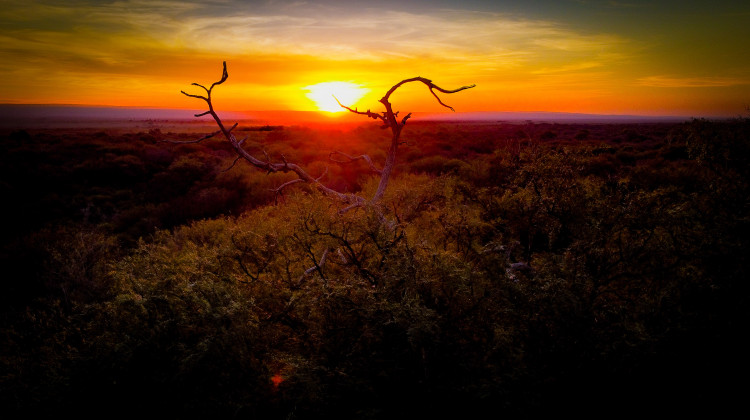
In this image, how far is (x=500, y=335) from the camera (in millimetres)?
3482

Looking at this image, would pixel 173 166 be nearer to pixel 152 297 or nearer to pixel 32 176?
pixel 32 176

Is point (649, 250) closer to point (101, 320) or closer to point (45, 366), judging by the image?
point (101, 320)

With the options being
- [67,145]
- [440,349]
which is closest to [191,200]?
[440,349]

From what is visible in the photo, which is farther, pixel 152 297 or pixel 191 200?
pixel 191 200

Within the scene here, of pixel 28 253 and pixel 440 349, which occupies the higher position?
pixel 440 349

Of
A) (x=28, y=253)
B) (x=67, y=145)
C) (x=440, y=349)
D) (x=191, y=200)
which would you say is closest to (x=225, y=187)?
(x=191, y=200)

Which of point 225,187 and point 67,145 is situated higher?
point 67,145

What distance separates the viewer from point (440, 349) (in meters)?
3.65

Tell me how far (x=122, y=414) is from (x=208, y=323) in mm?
955

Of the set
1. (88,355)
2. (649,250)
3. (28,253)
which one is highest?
(649,250)

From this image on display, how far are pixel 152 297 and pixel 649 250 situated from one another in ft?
17.8

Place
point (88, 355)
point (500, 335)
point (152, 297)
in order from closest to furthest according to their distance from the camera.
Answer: point (500, 335) → point (88, 355) → point (152, 297)

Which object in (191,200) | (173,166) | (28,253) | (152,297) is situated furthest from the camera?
(173,166)

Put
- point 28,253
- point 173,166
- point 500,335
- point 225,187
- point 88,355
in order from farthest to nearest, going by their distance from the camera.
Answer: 1. point 173,166
2. point 225,187
3. point 28,253
4. point 88,355
5. point 500,335
